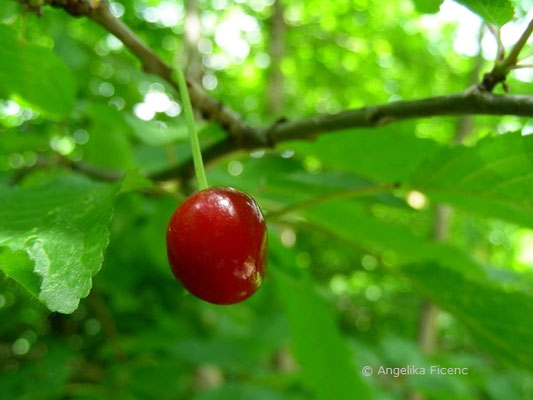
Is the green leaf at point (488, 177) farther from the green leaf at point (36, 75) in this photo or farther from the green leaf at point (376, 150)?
the green leaf at point (36, 75)

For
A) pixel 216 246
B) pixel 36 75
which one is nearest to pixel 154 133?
pixel 36 75

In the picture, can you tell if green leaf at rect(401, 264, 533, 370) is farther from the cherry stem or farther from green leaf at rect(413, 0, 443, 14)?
the cherry stem

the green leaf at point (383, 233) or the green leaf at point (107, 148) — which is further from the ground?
the green leaf at point (383, 233)

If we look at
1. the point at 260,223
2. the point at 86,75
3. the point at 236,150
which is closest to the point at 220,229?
the point at 260,223

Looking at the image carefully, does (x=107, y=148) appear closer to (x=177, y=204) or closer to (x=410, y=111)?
(x=177, y=204)

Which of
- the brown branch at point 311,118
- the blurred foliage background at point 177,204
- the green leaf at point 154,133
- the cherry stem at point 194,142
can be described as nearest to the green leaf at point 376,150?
the blurred foliage background at point 177,204
